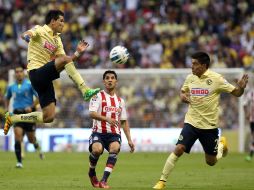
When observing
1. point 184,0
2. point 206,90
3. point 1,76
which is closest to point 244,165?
point 206,90

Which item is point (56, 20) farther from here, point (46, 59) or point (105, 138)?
point (105, 138)

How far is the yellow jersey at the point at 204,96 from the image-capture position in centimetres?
1677

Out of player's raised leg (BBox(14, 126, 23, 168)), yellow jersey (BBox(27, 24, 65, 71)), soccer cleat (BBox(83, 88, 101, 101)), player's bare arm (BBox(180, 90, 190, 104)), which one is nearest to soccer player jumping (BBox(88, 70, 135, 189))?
soccer cleat (BBox(83, 88, 101, 101))

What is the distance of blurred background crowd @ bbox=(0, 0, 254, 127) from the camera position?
35094 millimetres

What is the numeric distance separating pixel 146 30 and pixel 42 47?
19.7m

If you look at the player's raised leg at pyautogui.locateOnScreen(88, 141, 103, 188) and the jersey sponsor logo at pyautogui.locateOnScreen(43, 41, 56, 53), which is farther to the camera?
the jersey sponsor logo at pyautogui.locateOnScreen(43, 41, 56, 53)

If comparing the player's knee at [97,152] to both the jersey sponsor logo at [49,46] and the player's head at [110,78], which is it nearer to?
the player's head at [110,78]

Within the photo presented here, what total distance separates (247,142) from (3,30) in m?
12.0

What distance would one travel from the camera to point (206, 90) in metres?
16.8

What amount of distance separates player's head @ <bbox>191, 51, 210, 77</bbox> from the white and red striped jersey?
1.54m

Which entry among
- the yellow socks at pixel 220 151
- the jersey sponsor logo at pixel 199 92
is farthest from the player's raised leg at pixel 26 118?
the yellow socks at pixel 220 151

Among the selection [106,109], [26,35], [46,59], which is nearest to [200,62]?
[106,109]

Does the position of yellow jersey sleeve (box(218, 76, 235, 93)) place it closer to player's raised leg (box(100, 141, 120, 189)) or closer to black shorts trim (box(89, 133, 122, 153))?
black shorts trim (box(89, 133, 122, 153))

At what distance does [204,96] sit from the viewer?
16.8 metres
